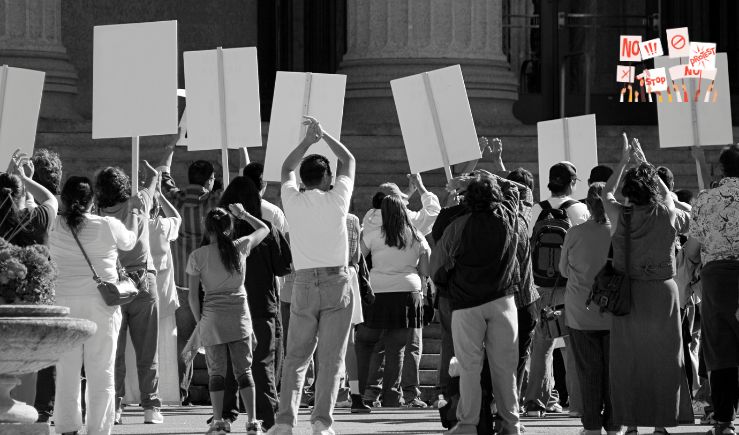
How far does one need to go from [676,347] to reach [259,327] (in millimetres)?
2420

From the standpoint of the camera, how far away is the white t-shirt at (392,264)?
13695 millimetres

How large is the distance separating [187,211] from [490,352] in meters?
3.10

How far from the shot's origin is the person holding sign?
440 inches

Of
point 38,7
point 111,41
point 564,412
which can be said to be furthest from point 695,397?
point 38,7

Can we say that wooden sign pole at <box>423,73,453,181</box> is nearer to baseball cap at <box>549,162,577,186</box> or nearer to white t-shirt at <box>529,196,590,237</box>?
white t-shirt at <box>529,196,590,237</box>

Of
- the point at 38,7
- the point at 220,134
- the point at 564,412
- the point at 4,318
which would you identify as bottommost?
the point at 564,412

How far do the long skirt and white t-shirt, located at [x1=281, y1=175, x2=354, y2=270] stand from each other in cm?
165

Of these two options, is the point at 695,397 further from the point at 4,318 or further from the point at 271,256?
the point at 4,318

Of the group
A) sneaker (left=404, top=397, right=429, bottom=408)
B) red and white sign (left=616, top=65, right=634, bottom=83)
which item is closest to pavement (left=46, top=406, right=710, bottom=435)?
sneaker (left=404, top=397, right=429, bottom=408)

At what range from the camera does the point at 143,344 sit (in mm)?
12117

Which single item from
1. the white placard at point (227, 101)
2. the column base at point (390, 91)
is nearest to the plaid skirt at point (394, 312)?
the white placard at point (227, 101)

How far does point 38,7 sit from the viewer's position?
62.8ft

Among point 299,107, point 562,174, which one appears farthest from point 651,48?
point 562,174

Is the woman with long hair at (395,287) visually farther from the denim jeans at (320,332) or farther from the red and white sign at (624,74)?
the red and white sign at (624,74)
